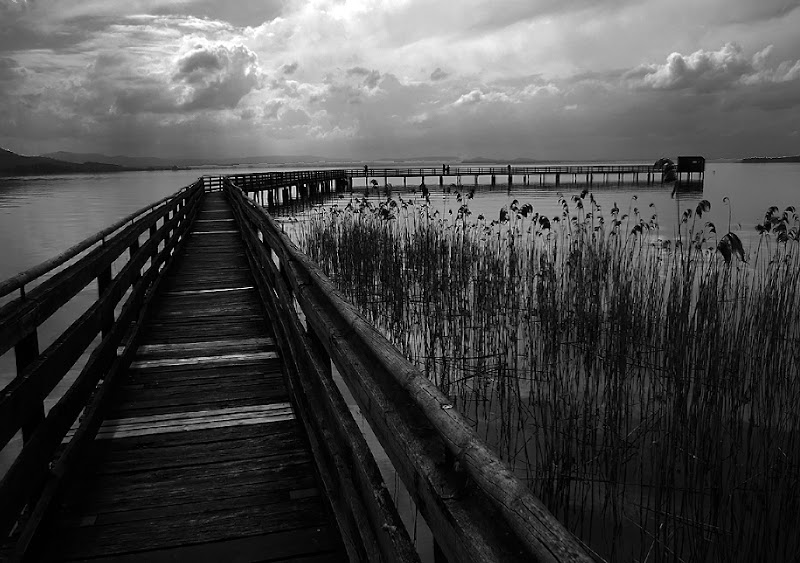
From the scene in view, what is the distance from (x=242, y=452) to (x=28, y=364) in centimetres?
140

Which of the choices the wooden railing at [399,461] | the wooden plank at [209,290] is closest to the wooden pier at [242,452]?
the wooden railing at [399,461]

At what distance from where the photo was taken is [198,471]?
12.2 ft

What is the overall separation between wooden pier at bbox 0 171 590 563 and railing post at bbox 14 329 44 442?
0.01m

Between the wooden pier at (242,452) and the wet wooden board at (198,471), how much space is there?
0.01 meters

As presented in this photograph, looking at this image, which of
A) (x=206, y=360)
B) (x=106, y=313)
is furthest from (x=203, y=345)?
(x=106, y=313)

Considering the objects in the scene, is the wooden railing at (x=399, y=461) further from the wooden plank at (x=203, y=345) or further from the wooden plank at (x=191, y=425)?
the wooden plank at (x=203, y=345)

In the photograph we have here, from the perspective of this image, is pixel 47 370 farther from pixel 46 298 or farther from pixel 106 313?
pixel 106 313

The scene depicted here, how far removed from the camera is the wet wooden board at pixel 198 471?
116 inches

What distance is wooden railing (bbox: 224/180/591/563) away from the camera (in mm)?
1265

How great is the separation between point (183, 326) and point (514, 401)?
4090mm

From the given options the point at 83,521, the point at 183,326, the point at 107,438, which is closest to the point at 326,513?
the point at 83,521

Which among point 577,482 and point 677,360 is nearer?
point 577,482

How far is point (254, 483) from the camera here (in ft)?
11.7

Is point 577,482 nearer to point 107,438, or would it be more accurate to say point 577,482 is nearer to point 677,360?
point 677,360
